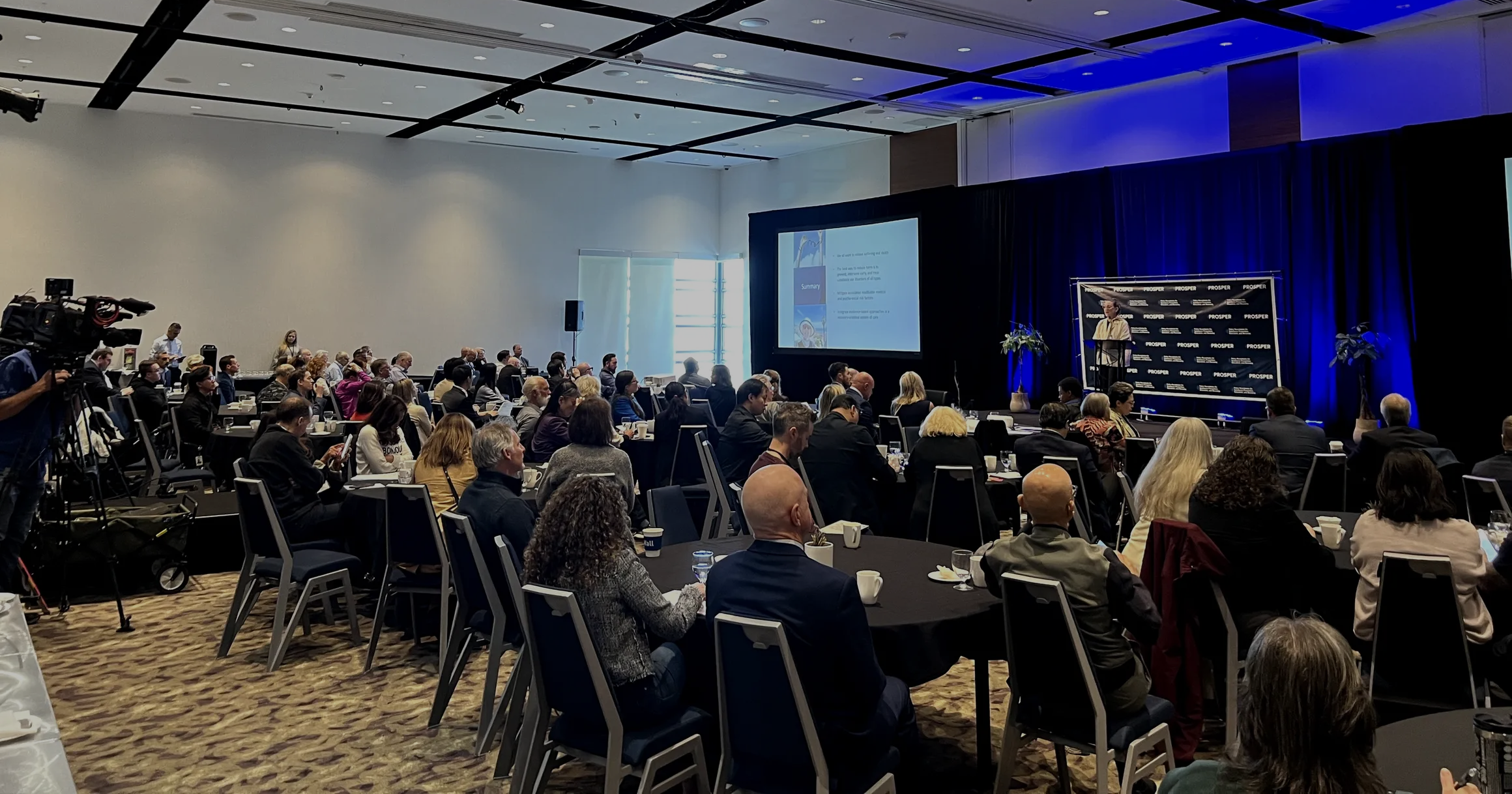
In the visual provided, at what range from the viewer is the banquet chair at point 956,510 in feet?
18.4

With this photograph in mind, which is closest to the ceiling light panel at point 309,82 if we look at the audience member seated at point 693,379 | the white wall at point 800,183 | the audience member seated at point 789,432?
the audience member seated at point 693,379

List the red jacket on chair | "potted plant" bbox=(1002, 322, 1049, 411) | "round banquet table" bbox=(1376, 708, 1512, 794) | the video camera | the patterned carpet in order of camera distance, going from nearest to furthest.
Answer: "round banquet table" bbox=(1376, 708, 1512, 794) → the red jacket on chair → the patterned carpet → the video camera → "potted plant" bbox=(1002, 322, 1049, 411)

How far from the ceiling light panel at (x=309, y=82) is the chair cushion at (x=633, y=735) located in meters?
9.64

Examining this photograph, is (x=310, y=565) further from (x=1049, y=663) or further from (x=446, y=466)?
(x=1049, y=663)

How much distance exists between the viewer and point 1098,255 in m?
12.0

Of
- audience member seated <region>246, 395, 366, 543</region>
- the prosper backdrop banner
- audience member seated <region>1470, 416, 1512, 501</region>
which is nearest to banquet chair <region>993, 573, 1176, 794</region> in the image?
audience member seated <region>1470, 416, 1512, 501</region>

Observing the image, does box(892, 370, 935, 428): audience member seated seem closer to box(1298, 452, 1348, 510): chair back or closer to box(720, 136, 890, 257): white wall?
box(1298, 452, 1348, 510): chair back

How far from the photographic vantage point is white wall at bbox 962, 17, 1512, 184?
898cm

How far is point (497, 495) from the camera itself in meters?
4.13

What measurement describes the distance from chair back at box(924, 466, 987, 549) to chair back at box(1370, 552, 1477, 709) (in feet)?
7.62

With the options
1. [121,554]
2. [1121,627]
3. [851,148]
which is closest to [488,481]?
[1121,627]

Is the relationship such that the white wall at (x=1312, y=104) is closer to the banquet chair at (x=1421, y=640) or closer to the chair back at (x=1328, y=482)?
the chair back at (x=1328, y=482)

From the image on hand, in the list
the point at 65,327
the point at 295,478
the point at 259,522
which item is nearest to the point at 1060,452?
the point at 295,478

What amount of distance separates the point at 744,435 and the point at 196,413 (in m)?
5.52
